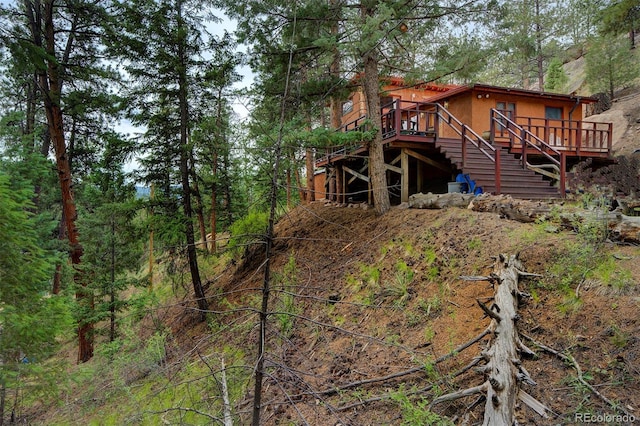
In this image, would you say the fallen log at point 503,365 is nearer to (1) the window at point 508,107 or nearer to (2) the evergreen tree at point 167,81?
(2) the evergreen tree at point 167,81

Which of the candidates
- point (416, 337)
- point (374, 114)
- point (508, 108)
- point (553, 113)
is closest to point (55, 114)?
point (374, 114)

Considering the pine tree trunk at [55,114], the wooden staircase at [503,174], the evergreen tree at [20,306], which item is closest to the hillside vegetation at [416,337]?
the evergreen tree at [20,306]

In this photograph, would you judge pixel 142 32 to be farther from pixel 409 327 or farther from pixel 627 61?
pixel 627 61

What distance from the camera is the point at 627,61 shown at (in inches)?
748

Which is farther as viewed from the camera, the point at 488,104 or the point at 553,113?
the point at 553,113

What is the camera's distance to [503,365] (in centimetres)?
306

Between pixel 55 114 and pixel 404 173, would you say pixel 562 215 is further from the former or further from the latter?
pixel 55 114

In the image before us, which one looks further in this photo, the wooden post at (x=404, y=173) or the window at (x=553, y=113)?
the window at (x=553, y=113)

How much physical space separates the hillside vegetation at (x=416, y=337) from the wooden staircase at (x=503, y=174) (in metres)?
2.08

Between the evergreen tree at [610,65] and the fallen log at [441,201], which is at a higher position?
the evergreen tree at [610,65]

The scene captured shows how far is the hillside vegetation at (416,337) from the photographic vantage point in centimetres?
276

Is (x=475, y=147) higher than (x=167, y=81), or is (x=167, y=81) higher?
(x=167, y=81)

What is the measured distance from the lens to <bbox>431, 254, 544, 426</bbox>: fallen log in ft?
9.04

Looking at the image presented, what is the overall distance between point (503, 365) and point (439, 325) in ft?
4.49
